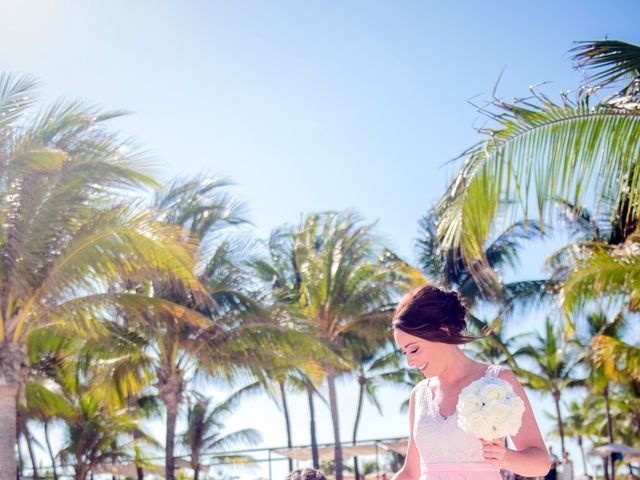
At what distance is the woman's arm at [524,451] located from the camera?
240 cm

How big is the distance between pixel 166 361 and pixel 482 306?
984cm

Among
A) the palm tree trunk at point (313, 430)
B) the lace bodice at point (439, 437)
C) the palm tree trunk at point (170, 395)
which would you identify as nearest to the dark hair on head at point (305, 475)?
the lace bodice at point (439, 437)

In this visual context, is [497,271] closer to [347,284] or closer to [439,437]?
[347,284]

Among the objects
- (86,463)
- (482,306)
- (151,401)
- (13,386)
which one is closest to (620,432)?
(482,306)

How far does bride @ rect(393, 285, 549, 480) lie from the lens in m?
2.51

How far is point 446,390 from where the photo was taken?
2.72 metres

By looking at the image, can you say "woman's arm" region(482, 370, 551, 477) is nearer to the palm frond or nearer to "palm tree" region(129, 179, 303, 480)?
the palm frond

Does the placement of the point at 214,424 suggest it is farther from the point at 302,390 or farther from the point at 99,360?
the point at 99,360

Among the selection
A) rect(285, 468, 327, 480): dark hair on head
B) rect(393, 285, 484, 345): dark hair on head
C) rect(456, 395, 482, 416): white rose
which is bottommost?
rect(285, 468, 327, 480): dark hair on head

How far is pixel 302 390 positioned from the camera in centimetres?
2608

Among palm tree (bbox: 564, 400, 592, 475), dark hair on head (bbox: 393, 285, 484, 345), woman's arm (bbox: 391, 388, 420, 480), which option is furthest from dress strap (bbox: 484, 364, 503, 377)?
palm tree (bbox: 564, 400, 592, 475)

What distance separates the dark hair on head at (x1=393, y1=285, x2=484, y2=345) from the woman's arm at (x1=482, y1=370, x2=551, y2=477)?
7.4 inches

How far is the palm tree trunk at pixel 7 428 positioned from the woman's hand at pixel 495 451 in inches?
375

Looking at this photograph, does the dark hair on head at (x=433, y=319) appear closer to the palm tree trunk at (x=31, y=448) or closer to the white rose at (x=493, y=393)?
the white rose at (x=493, y=393)
